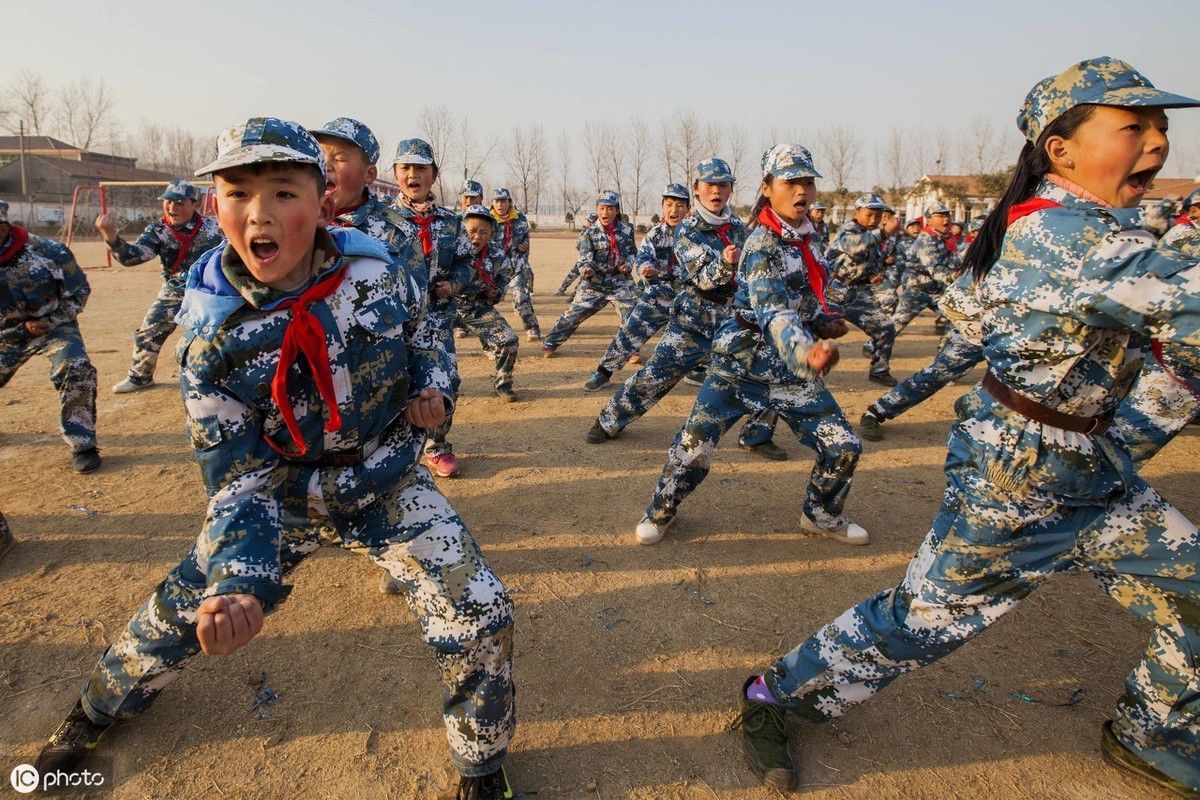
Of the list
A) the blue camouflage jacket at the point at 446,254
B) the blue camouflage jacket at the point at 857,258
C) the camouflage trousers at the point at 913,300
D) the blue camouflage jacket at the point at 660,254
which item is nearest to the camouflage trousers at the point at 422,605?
the blue camouflage jacket at the point at 446,254

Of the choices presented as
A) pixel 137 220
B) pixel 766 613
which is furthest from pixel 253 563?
pixel 137 220

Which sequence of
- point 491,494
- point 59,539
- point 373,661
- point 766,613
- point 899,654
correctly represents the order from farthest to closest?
point 491,494 < point 59,539 < point 766,613 < point 373,661 < point 899,654

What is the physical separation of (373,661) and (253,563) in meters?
1.52

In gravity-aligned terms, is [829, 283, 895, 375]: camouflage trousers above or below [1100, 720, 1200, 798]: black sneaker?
above

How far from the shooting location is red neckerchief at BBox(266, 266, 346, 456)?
6.35 ft

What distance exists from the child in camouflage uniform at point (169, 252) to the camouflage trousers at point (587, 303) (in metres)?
4.26

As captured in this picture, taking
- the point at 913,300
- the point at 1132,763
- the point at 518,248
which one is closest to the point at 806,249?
the point at 1132,763

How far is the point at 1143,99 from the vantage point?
1.85 meters

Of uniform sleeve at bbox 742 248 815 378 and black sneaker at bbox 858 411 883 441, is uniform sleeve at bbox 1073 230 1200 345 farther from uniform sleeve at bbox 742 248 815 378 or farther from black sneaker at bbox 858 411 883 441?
black sneaker at bbox 858 411 883 441

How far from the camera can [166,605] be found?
88.5 inches

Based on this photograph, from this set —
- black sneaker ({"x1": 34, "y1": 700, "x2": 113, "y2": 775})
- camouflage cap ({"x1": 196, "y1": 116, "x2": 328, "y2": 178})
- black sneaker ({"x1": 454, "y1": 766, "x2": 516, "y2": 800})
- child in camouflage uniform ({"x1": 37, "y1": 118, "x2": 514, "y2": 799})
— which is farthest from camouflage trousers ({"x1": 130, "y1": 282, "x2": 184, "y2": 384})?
black sneaker ({"x1": 454, "y1": 766, "x2": 516, "y2": 800})

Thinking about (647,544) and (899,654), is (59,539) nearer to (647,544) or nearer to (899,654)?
(647,544)

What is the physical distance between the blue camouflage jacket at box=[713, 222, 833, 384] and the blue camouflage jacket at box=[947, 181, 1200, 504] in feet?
3.53

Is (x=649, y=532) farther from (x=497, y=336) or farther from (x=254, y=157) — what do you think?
(x=497, y=336)
